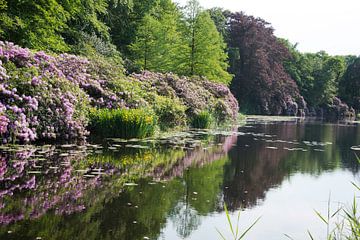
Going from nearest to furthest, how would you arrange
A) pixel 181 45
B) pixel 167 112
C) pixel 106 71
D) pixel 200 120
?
1. pixel 106 71
2. pixel 167 112
3. pixel 200 120
4. pixel 181 45

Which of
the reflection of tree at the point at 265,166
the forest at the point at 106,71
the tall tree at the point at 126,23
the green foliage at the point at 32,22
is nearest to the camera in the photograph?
the reflection of tree at the point at 265,166

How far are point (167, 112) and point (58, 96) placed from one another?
6.02 m

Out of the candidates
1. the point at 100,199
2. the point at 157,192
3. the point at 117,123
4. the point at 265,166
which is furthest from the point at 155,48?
the point at 100,199

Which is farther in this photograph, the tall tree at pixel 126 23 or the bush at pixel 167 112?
the tall tree at pixel 126 23

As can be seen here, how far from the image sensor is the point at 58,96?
1125 cm

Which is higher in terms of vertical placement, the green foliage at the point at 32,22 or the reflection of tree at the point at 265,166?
the green foliage at the point at 32,22

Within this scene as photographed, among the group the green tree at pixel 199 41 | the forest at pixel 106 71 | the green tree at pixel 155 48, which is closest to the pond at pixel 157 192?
the forest at pixel 106 71

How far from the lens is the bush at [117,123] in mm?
12719

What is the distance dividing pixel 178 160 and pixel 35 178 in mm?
3797

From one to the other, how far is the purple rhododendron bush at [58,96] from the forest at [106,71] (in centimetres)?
3

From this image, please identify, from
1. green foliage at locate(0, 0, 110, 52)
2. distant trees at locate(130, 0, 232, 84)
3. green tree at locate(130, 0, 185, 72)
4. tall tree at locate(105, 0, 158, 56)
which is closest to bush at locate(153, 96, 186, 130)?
green foliage at locate(0, 0, 110, 52)

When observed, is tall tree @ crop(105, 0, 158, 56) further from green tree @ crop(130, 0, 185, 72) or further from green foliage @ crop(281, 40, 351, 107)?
green foliage @ crop(281, 40, 351, 107)

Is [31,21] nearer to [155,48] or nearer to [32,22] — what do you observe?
[32,22]

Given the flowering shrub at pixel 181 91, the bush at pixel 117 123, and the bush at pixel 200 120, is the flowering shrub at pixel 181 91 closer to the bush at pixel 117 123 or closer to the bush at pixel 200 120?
the bush at pixel 200 120
